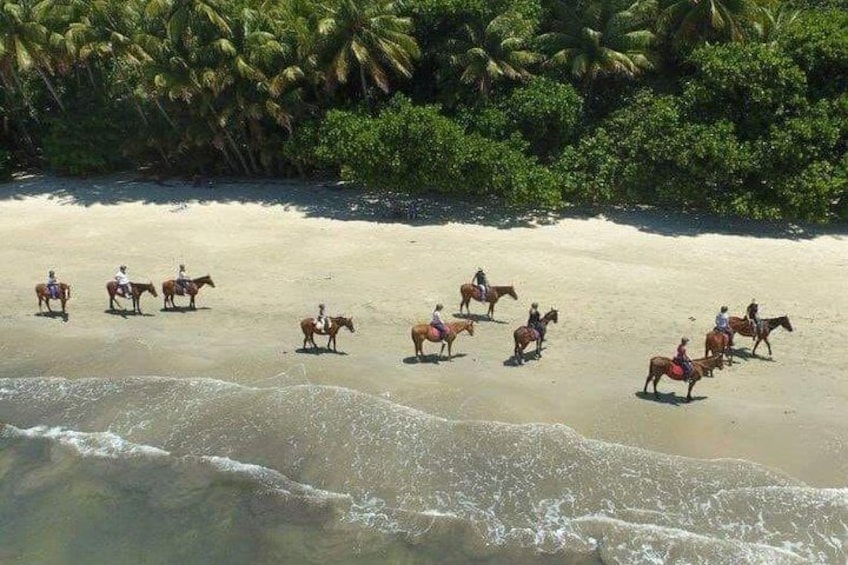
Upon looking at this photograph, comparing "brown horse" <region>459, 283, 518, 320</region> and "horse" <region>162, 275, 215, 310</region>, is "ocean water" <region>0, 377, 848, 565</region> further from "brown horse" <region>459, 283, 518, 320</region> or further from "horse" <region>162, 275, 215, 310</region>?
"horse" <region>162, 275, 215, 310</region>

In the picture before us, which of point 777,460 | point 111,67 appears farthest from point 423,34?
point 777,460

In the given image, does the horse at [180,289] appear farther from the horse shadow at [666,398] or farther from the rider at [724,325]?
the rider at [724,325]

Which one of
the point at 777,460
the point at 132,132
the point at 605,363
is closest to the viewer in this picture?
the point at 777,460

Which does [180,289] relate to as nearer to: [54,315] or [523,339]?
[54,315]

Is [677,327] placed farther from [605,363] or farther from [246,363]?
[246,363]

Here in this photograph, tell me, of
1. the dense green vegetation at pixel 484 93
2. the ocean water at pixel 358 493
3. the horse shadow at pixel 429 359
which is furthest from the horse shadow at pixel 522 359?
the dense green vegetation at pixel 484 93
